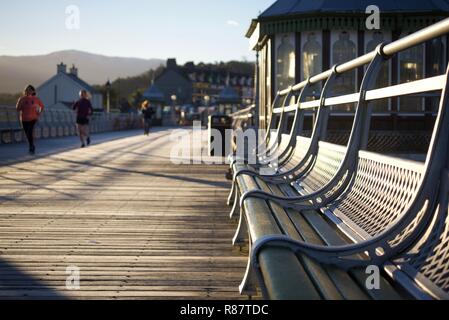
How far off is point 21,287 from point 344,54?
1727cm

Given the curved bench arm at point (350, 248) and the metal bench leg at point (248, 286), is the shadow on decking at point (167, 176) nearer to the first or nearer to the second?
the metal bench leg at point (248, 286)

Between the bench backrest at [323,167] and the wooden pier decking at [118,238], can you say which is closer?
the wooden pier decking at [118,238]

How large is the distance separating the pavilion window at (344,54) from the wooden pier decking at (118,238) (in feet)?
30.8

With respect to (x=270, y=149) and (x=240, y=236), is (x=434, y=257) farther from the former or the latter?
(x=270, y=149)

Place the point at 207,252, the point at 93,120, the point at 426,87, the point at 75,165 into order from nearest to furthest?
the point at 426,87 → the point at 207,252 → the point at 75,165 → the point at 93,120

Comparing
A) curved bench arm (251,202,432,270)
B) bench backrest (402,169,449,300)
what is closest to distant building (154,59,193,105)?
curved bench arm (251,202,432,270)

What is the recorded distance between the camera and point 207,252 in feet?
18.6

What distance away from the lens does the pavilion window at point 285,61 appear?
69.1ft

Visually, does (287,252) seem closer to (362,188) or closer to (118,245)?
(362,188)

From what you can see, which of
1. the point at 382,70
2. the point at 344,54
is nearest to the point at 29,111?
the point at 344,54

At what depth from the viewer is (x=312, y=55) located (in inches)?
826

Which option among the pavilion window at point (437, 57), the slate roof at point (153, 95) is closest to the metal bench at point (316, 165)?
the pavilion window at point (437, 57)
